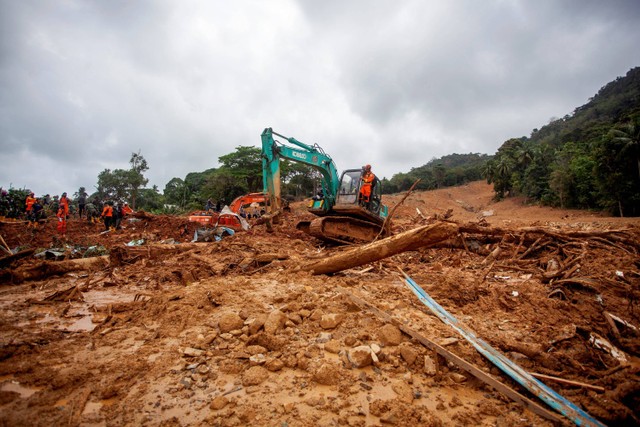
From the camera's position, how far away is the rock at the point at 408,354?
2.51 m

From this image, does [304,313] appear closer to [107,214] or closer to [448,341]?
[448,341]

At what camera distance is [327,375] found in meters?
2.31

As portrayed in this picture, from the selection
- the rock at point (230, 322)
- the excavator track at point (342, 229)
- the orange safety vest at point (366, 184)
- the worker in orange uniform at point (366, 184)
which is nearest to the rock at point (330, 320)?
the rock at point (230, 322)

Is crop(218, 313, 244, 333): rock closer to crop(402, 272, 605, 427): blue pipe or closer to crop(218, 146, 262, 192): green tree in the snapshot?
crop(402, 272, 605, 427): blue pipe

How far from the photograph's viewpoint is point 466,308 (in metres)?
3.74

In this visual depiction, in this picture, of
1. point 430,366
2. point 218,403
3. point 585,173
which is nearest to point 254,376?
point 218,403

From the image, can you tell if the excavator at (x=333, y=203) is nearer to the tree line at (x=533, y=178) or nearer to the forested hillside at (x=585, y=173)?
the tree line at (x=533, y=178)

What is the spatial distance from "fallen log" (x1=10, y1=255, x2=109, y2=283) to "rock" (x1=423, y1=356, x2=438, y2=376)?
6.96 m

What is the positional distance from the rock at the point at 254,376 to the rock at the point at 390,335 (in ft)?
3.66

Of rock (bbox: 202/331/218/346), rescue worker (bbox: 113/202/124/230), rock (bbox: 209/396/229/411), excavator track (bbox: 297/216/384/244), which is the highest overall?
rescue worker (bbox: 113/202/124/230)

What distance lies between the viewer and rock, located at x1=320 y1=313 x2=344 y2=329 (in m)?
3.03

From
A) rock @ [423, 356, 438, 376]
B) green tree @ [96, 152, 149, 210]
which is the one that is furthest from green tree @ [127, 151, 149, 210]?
rock @ [423, 356, 438, 376]

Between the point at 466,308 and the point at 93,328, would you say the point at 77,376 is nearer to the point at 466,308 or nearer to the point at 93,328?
the point at 93,328

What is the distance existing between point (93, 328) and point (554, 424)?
14.3 feet
